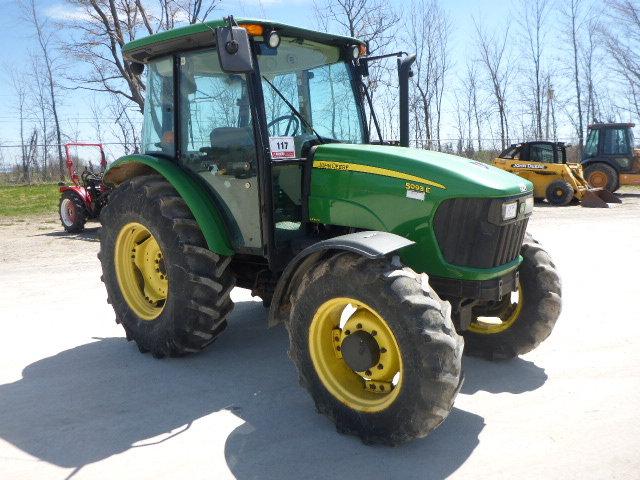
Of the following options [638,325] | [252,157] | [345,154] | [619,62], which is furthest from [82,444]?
[619,62]

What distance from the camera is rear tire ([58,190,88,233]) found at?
12.1 m

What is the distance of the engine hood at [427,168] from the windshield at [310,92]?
1.20 feet

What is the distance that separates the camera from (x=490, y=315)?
4.25 metres

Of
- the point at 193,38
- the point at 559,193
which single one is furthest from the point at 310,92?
the point at 559,193

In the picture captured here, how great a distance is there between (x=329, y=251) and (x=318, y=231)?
0.61 metres

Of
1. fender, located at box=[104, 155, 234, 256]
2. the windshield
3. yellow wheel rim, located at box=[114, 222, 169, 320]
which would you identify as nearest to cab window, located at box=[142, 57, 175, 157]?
fender, located at box=[104, 155, 234, 256]

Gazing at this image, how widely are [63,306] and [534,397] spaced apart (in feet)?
15.5

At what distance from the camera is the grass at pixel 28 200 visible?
15377 mm

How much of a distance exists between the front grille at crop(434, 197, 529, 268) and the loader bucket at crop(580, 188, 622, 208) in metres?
12.9

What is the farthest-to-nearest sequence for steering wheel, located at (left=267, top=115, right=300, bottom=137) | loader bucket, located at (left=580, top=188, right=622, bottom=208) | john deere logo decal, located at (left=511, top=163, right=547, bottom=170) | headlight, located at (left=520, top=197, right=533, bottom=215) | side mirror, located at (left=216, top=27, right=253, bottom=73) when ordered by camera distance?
john deere logo decal, located at (left=511, top=163, right=547, bottom=170)
loader bucket, located at (left=580, top=188, right=622, bottom=208)
steering wheel, located at (left=267, top=115, right=300, bottom=137)
headlight, located at (left=520, top=197, right=533, bottom=215)
side mirror, located at (left=216, top=27, right=253, bottom=73)

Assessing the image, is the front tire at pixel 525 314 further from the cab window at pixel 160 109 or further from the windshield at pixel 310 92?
the cab window at pixel 160 109

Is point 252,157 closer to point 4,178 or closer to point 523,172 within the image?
point 523,172

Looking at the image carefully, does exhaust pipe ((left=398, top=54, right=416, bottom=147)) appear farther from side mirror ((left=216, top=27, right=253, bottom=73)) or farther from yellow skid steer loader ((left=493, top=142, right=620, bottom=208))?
yellow skid steer loader ((left=493, top=142, right=620, bottom=208))

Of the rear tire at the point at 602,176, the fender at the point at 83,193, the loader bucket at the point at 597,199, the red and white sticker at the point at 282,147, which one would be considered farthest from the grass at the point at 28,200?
the rear tire at the point at 602,176
